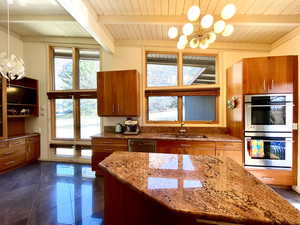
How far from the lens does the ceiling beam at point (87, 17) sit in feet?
6.86

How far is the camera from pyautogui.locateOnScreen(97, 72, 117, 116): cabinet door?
3426 millimetres

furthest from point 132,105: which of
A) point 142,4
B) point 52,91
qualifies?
point 52,91

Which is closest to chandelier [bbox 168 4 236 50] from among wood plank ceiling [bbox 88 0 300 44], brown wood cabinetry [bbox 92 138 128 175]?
wood plank ceiling [bbox 88 0 300 44]

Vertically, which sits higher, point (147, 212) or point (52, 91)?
point (52, 91)

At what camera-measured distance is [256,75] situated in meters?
2.72

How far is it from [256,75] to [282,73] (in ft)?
1.34

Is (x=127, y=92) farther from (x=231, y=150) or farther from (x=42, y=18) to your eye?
(x=231, y=150)

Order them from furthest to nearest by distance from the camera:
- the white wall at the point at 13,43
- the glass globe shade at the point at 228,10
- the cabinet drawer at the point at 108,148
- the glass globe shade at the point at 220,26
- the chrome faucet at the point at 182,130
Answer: the white wall at the point at 13,43, the chrome faucet at the point at 182,130, the cabinet drawer at the point at 108,148, the glass globe shade at the point at 220,26, the glass globe shade at the point at 228,10

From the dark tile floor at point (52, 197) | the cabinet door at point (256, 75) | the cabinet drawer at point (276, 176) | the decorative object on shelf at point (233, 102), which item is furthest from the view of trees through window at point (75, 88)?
the cabinet drawer at point (276, 176)

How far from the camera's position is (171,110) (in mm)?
3787

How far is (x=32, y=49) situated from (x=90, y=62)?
66.2 inches

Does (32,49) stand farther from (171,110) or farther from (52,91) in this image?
(171,110)

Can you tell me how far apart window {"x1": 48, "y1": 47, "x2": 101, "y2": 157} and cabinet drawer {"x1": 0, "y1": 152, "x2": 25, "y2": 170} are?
762 millimetres

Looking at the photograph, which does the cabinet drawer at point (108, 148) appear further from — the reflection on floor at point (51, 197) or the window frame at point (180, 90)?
the window frame at point (180, 90)
